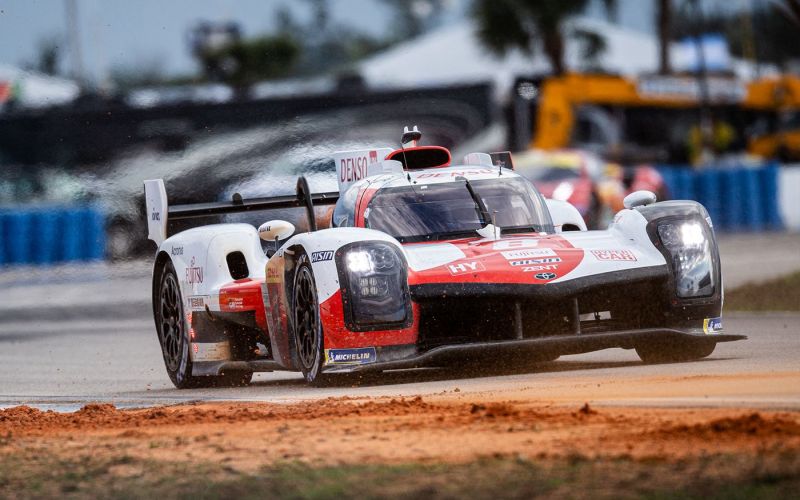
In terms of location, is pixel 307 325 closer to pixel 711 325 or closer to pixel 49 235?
pixel 711 325

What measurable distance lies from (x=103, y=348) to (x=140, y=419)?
23.7ft

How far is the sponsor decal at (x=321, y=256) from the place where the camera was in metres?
9.54

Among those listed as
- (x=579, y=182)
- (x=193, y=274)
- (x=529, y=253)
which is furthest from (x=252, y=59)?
(x=529, y=253)

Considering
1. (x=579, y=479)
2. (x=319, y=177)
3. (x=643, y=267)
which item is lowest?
(x=579, y=479)

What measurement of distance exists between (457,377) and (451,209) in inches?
51.1

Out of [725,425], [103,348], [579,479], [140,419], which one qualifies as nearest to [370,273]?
[140,419]

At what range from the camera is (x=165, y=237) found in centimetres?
1237

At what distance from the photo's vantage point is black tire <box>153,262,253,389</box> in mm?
11586

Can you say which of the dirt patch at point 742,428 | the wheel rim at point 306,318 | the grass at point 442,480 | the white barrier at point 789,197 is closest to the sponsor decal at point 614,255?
the wheel rim at point 306,318

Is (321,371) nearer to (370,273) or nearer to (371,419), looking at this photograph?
(370,273)

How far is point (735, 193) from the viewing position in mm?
35625

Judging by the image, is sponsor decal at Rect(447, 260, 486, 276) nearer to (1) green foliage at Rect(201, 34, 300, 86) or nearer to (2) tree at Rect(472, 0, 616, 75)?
(2) tree at Rect(472, 0, 616, 75)

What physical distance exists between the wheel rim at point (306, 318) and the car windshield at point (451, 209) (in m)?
0.90

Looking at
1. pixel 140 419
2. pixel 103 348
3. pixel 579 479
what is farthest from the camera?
pixel 103 348
